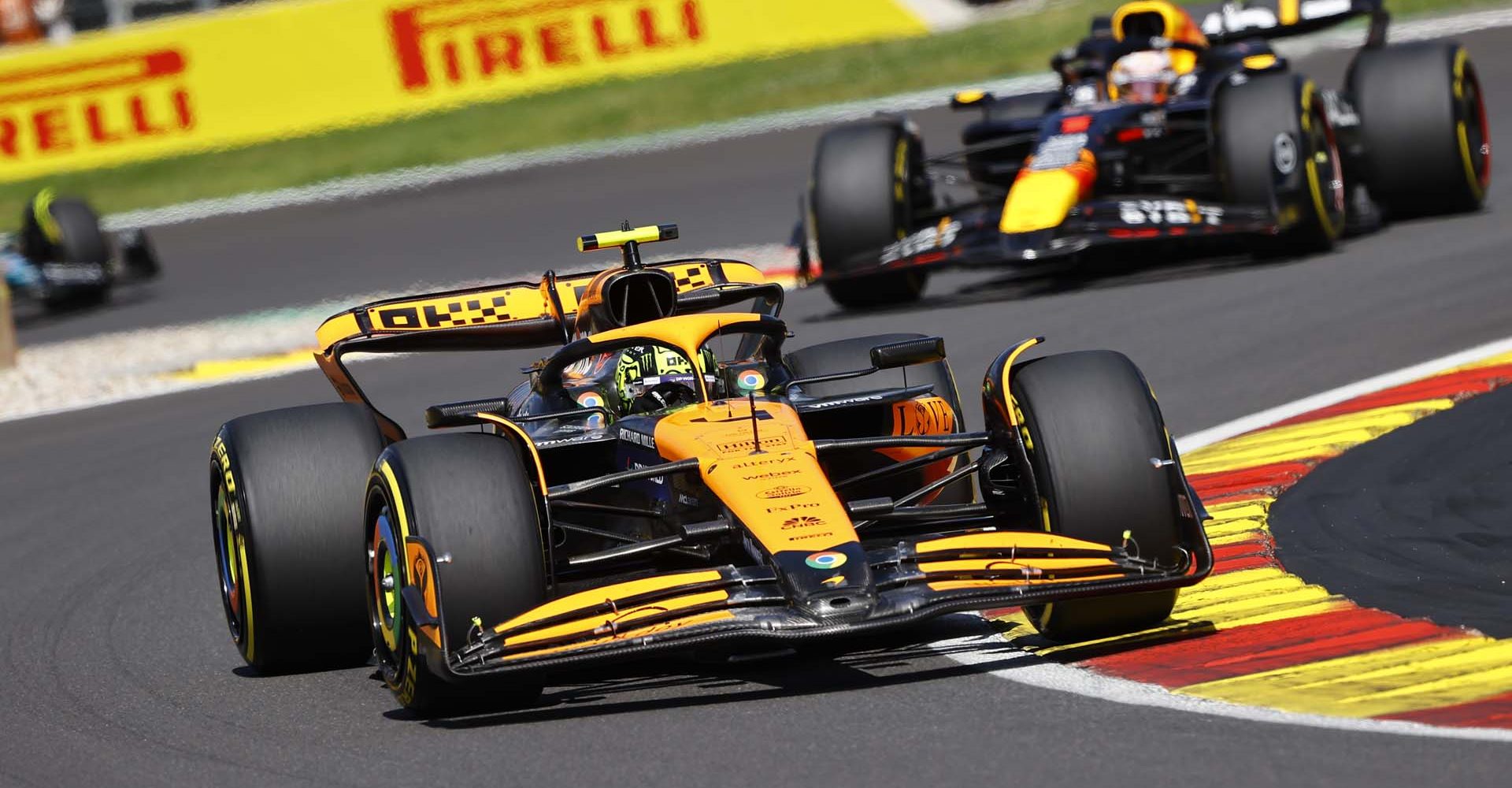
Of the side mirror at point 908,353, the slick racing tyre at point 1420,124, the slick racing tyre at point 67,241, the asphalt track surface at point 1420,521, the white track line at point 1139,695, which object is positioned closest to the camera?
the white track line at point 1139,695

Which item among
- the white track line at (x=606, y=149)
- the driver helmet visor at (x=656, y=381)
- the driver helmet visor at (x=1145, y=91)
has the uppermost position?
the driver helmet visor at (x=656, y=381)

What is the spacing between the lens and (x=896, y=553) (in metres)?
6.38

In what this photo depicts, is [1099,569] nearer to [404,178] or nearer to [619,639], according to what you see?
[619,639]

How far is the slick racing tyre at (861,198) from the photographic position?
14188 millimetres

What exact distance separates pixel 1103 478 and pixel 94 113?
67.2 feet

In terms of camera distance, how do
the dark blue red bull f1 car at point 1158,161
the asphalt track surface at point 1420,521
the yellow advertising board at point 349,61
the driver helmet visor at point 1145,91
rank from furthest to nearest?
the yellow advertising board at point 349,61 < the driver helmet visor at point 1145,91 < the dark blue red bull f1 car at point 1158,161 < the asphalt track surface at point 1420,521

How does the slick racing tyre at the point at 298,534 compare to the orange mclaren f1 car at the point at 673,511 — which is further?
the slick racing tyre at the point at 298,534

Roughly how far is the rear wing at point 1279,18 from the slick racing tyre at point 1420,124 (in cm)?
74

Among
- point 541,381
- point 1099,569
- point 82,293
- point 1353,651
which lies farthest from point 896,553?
point 82,293

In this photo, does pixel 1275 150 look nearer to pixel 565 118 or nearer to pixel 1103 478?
pixel 1103 478

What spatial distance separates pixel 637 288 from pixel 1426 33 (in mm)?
16820

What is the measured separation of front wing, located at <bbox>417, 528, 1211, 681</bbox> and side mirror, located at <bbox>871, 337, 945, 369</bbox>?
1.20m

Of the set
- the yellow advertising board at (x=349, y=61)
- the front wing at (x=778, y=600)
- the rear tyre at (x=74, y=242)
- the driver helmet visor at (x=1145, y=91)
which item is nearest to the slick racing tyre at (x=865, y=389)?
the front wing at (x=778, y=600)

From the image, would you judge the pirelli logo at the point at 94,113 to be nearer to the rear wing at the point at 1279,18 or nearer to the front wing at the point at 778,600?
the rear wing at the point at 1279,18
